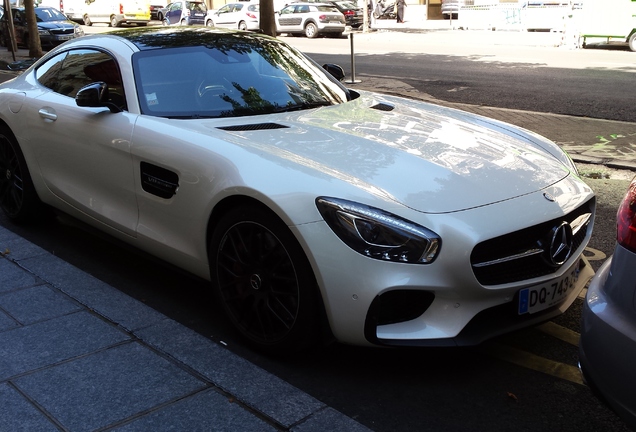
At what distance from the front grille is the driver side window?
238cm

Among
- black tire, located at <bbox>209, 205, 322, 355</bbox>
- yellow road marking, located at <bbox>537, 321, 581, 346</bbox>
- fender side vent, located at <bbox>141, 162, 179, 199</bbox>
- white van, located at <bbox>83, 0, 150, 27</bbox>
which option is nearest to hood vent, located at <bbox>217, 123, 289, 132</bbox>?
fender side vent, located at <bbox>141, 162, 179, 199</bbox>

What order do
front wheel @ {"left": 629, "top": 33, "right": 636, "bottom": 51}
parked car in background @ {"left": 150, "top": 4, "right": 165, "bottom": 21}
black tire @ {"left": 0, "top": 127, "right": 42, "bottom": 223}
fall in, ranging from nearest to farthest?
1. black tire @ {"left": 0, "top": 127, "right": 42, "bottom": 223}
2. front wheel @ {"left": 629, "top": 33, "right": 636, "bottom": 51}
3. parked car in background @ {"left": 150, "top": 4, "right": 165, "bottom": 21}

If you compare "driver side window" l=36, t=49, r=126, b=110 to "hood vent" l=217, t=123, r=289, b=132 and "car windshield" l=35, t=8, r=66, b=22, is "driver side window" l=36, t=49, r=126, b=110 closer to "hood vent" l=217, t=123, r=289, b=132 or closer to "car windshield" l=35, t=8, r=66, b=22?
"hood vent" l=217, t=123, r=289, b=132

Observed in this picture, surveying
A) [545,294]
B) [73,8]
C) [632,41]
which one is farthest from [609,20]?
[73,8]

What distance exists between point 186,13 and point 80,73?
3410 centimetres

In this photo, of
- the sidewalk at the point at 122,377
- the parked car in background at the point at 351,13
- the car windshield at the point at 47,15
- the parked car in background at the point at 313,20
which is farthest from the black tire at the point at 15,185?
the parked car in background at the point at 351,13

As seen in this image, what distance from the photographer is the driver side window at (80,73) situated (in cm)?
455

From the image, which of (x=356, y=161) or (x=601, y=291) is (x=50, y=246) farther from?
(x=601, y=291)

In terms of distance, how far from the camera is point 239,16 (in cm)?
3338

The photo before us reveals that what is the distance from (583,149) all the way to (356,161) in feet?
16.8

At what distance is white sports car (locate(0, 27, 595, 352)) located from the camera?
3119 mm

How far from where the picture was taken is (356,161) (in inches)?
137

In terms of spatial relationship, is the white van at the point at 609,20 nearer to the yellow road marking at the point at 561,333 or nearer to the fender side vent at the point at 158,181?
the yellow road marking at the point at 561,333

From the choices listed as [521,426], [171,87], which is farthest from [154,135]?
[521,426]
